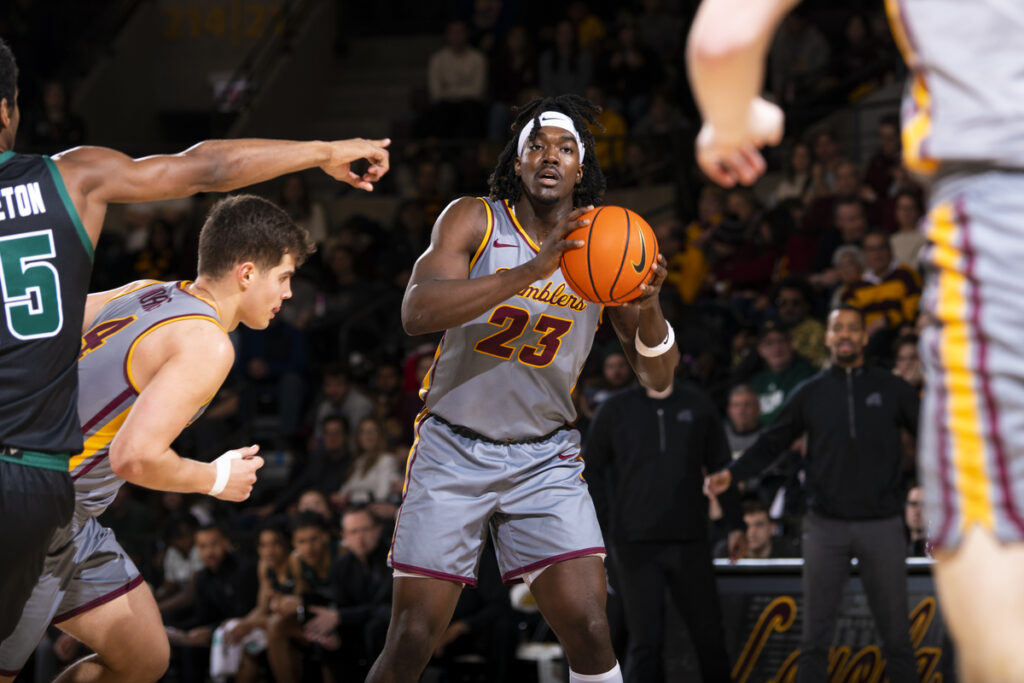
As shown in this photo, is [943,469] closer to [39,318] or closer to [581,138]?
[39,318]

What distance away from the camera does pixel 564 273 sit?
404cm

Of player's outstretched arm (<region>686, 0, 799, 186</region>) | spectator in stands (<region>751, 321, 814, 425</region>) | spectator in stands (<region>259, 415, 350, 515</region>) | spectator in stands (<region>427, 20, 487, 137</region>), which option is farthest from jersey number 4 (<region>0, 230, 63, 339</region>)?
spectator in stands (<region>427, 20, 487, 137</region>)

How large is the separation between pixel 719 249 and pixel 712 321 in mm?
759

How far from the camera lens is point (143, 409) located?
343cm

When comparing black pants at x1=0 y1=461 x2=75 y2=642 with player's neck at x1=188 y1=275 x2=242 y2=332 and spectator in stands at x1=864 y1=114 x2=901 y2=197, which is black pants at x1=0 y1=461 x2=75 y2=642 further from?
spectator in stands at x1=864 y1=114 x2=901 y2=197

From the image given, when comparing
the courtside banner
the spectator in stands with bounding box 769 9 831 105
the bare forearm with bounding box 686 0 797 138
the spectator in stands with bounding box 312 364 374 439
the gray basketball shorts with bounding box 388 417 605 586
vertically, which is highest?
the spectator in stands with bounding box 769 9 831 105

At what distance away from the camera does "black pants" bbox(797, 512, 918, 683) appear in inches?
252

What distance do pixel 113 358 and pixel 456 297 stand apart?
3.36ft

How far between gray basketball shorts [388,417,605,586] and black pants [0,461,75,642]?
4.04 ft

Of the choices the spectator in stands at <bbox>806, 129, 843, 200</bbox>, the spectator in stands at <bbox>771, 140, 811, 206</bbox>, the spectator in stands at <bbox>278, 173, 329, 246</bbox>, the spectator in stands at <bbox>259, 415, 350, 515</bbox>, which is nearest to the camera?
the spectator in stands at <bbox>259, 415, 350, 515</bbox>

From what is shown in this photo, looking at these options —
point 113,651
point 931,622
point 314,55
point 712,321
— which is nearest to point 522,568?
point 113,651

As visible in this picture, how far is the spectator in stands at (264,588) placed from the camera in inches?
315

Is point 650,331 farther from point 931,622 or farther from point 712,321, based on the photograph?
point 712,321

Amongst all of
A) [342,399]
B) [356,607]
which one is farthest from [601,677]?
[342,399]
